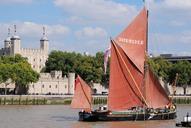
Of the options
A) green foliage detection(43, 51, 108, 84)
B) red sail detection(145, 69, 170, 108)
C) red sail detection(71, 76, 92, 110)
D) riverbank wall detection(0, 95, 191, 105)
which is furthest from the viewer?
green foliage detection(43, 51, 108, 84)

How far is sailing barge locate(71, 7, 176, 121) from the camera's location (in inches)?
2562

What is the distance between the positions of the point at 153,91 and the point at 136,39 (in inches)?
244

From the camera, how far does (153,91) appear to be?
A: 227 feet

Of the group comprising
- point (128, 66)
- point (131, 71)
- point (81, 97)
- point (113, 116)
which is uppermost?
point (128, 66)

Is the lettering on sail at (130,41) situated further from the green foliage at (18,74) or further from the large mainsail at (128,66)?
the green foliage at (18,74)

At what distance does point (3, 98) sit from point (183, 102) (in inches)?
1760

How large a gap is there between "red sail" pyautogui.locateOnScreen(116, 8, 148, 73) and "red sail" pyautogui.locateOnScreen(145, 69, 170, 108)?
208 cm

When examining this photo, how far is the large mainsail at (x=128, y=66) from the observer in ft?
213

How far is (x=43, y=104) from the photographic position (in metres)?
116

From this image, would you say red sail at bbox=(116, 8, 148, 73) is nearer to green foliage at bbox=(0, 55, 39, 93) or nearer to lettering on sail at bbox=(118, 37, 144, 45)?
lettering on sail at bbox=(118, 37, 144, 45)

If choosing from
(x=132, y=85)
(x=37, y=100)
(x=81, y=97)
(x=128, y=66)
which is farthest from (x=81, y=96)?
(x=37, y=100)

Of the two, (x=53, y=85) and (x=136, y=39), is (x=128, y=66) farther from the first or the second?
(x=53, y=85)

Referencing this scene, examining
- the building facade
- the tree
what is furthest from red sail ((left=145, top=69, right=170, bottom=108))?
the tree

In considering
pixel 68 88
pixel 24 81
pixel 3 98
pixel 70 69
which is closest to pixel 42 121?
pixel 3 98
